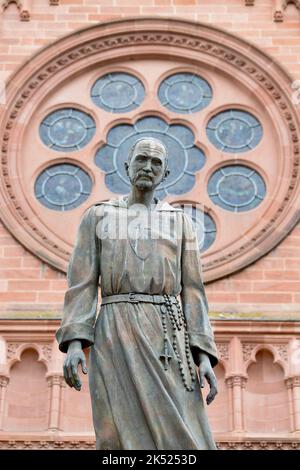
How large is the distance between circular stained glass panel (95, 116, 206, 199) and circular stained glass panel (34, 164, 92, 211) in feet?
0.91

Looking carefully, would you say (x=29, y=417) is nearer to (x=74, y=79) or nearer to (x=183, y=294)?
(x=74, y=79)

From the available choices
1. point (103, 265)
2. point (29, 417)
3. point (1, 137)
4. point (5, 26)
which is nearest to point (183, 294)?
point (103, 265)

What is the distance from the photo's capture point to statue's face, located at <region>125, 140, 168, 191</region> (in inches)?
193

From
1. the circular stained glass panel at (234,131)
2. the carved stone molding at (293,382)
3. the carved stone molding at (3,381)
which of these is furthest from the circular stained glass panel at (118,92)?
the carved stone molding at (293,382)

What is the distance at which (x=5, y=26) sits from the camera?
1357cm

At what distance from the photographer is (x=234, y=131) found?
43.3 feet

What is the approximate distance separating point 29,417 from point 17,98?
13.9ft

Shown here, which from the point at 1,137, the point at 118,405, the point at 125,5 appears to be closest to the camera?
the point at 118,405

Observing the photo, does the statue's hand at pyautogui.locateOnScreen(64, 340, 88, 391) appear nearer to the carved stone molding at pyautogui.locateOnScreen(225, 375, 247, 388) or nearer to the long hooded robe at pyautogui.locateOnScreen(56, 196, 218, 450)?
the long hooded robe at pyautogui.locateOnScreen(56, 196, 218, 450)

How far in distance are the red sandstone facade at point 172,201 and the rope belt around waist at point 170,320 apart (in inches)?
232

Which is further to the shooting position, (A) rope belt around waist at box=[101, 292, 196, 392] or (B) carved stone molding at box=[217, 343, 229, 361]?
(B) carved stone molding at box=[217, 343, 229, 361]

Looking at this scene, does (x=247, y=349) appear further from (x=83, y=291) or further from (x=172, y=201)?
(x=83, y=291)

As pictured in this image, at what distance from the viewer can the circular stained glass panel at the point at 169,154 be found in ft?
41.7

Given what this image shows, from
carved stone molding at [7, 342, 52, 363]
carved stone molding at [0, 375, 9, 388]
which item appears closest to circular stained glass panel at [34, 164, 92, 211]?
carved stone molding at [7, 342, 52, 363]
